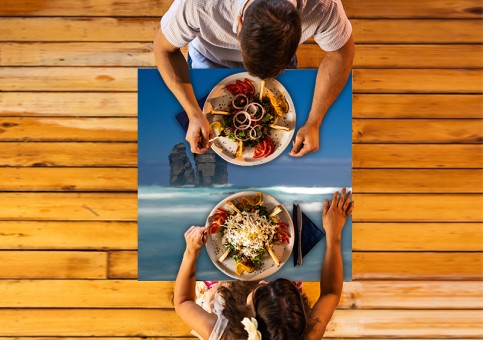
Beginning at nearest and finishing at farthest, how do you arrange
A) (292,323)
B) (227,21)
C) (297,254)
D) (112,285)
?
1. (292,323)
2. (227,21)
3. (297,254)
4. (112,285)

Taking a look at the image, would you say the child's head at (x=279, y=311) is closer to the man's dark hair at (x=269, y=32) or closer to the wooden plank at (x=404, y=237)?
the man's dark hair at (x=269, y=32)

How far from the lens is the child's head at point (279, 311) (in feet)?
5.40

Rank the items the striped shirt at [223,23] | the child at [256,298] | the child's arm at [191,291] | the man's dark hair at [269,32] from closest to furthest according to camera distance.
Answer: the man's dark hair at [269,32], the child at [256,298], the striped shirt at [223,23], the child's arm at [191,291]

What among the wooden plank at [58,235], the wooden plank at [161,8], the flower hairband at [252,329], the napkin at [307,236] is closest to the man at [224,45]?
the napkin at [307,236]

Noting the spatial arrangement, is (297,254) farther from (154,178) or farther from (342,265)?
(154,178)

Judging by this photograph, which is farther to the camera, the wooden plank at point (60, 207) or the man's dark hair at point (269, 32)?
the wooden plank at point (60, 207)

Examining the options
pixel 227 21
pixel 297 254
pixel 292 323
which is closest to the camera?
pixel 292 323

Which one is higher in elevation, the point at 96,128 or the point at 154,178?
the point at 96,128

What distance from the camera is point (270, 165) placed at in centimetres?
205

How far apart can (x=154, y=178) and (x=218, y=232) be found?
353 millimetres

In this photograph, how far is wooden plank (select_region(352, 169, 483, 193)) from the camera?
2.93m

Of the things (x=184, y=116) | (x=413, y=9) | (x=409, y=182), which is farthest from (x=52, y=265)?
(x=413, y=9)

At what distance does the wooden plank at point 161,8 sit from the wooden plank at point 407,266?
146 cm

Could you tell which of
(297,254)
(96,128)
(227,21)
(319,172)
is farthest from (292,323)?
(96,128)
